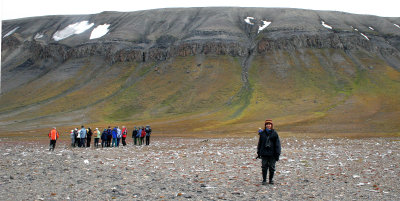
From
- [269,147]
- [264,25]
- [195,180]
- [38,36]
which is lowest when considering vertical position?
[195,180]

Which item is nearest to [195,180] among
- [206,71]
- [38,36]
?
[206,71]

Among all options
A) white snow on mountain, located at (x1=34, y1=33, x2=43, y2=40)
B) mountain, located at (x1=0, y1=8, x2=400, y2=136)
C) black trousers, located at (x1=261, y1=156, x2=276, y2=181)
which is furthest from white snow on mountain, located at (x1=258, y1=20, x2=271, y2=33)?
black trousers, located at (x1=261, y1=156, x2=276, y2=181)

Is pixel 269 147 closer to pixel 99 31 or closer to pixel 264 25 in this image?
pixel 264 25

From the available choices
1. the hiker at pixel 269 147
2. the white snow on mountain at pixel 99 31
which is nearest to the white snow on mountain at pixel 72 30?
the white snow on mountain at pixel 99 31

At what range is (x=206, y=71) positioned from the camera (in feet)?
402

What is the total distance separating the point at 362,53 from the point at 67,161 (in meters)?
129

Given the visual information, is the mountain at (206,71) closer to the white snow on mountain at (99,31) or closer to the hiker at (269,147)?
the white snow on mountain at (99,31)

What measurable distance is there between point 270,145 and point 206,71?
111 m

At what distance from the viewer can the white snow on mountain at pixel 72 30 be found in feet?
535

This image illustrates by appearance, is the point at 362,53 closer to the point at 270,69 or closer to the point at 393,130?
the point at 270,69

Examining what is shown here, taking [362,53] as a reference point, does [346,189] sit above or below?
below

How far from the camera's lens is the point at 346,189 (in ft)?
37.9

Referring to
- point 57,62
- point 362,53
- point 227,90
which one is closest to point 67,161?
point 227,90

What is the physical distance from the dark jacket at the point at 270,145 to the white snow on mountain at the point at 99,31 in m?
155
